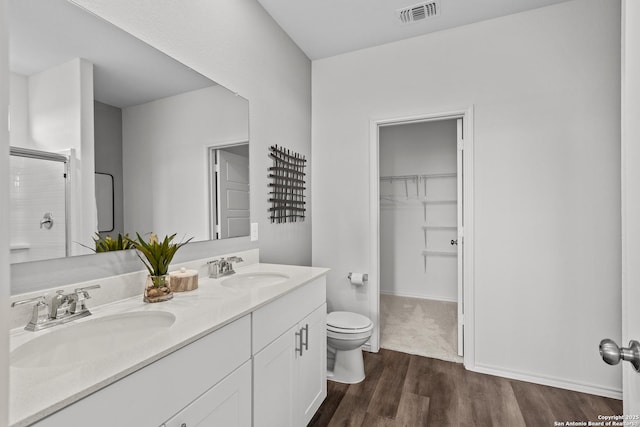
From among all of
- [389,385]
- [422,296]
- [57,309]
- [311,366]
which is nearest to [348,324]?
[389,385]

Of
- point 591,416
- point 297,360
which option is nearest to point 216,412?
point 297,360

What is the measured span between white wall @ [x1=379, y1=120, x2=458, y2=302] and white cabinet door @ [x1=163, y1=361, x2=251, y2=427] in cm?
331

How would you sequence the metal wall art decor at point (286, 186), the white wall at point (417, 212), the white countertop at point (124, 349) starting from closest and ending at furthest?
the white countertop at point (124, 349) → the metal wall art decor at point (286, 186) → the white wall at point (417, 212)

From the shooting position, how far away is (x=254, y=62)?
2098mm

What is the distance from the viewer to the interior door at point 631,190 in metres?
0.60

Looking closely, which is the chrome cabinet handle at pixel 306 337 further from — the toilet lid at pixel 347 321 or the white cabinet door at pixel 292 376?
the toilet lid at pixel 347 321

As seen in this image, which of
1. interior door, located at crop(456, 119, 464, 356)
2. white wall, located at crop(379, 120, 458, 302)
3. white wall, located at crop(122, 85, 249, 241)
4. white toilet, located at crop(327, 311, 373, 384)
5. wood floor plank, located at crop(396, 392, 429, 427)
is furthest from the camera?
white wall, located at crop(379, 120, 458, 302)

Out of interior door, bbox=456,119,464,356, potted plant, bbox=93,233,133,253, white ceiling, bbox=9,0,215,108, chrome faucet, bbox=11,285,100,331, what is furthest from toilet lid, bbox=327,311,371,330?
white ceiling, bbox=9,0,215,108

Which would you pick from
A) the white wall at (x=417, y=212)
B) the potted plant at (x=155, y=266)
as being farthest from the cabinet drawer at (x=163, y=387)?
the white wall at (x=417, y=212)

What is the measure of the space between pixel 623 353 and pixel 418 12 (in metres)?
2.40

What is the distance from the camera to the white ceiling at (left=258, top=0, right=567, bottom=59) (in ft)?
7.11

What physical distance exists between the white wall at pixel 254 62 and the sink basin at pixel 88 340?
2.25 ft

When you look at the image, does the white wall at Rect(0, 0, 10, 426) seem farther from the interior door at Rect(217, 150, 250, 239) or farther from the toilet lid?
the toilet lid

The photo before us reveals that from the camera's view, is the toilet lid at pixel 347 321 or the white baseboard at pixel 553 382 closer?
the white baseboard at pixel 553 382
